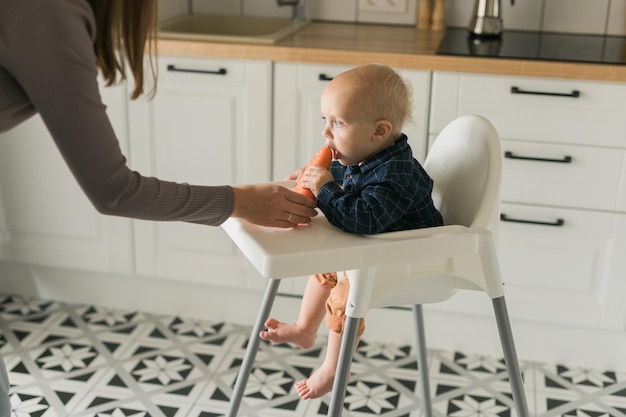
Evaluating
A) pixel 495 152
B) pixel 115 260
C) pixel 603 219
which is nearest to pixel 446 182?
pixel 495 152

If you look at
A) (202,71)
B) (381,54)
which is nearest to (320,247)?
(381,54)

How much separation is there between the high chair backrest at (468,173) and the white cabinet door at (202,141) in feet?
2.97

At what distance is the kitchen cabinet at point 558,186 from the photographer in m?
2.27

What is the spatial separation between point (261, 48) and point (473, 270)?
1.17 m

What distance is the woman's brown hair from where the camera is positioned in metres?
1.25

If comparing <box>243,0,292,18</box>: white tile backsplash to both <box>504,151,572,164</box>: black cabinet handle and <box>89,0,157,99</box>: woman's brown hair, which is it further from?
<box>89,0,157,99</box>: woman's brown hair

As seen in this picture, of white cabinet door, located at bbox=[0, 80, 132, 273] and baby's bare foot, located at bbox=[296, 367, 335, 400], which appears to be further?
white cabinet door, located at bbox=[0, 80, 132, 273]

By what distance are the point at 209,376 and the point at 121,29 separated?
132 centimetres

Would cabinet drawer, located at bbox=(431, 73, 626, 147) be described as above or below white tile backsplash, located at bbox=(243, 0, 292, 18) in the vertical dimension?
below

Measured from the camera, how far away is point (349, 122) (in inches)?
57.0

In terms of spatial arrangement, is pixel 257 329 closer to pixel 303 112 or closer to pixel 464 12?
pixel 303 112

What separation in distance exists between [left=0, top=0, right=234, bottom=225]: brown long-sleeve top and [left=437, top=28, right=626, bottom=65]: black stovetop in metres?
1.27

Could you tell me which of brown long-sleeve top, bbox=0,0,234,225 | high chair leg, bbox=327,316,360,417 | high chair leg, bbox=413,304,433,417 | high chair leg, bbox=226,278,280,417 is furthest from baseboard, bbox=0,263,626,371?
brown long-sleeve top, bbox=0,0,234,225

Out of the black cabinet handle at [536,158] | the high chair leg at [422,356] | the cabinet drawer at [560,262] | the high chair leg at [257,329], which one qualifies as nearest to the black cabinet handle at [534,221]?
the cabinet drawer at [560,262]
